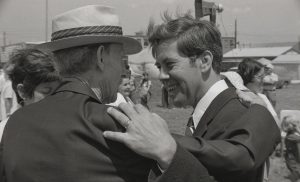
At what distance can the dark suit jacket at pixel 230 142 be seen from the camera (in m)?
1.62

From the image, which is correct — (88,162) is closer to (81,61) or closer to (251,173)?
(81,61)

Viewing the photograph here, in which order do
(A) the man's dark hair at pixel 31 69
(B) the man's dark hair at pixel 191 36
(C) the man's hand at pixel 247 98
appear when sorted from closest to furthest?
(C) the man's hand at pixel 247 98 → (B) the man's dark hair at pixel 191 36 → (A) the man's dark hair at pixel 31 69

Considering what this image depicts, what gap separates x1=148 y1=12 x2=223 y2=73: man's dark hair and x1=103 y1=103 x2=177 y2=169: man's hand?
77 centimetres

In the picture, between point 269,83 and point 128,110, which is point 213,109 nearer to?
point 128,110

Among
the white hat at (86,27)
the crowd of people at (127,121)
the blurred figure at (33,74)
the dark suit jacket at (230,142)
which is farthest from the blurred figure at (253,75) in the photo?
the white hat at (86,27)

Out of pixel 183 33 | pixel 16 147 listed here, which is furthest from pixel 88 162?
pixel 183 33

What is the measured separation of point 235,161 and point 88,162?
58 cm

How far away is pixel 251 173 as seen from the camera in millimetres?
1821

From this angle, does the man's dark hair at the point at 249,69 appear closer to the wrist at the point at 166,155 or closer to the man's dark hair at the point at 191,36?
the man's dark hair at the point at 191,36

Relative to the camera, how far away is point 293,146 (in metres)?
6.93

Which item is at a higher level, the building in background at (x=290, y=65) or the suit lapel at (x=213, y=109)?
the suit lapel at (x=213, y=109)

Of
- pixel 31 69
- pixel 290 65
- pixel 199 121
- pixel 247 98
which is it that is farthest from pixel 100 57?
pixel 290 65

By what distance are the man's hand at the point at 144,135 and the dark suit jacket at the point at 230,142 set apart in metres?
0.05

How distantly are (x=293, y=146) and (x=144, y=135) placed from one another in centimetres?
597
